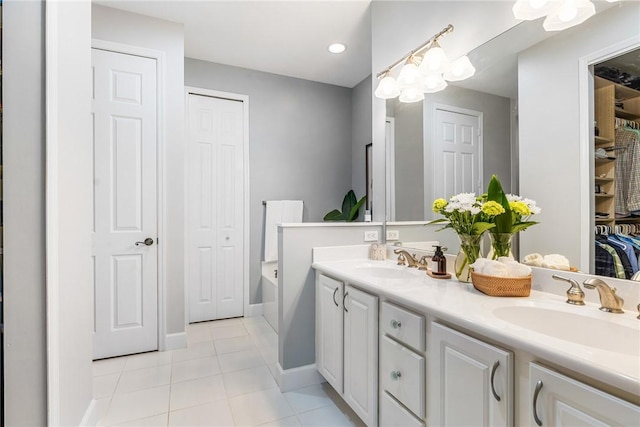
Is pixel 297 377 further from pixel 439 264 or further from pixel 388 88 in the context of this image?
pixel 388 88

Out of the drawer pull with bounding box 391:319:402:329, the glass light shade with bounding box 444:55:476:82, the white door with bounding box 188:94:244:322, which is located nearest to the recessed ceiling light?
the white door with bounding box 188:94:244:322

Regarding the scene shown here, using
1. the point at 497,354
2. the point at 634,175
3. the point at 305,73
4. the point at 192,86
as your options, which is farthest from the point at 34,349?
the point at 305,73

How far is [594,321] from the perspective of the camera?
958 millimetres

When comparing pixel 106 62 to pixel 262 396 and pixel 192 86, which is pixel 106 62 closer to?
pixel 192 86

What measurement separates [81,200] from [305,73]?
106 inches

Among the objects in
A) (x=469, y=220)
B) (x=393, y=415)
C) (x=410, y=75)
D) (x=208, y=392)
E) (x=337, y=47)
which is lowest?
(x=208, y=392)

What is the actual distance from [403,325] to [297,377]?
1.11 m

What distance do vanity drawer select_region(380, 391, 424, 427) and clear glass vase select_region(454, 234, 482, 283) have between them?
0.65 meters

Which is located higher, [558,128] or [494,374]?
[558,128]

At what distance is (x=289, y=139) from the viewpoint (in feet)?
11.8

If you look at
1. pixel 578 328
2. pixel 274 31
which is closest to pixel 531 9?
pixel 578 328

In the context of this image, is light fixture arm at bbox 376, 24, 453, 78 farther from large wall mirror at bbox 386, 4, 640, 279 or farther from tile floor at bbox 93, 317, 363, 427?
tile floor at bbox 93, 317, 363, 427

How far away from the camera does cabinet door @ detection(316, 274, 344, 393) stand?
1.74 m

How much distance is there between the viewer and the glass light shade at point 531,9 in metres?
1.24
